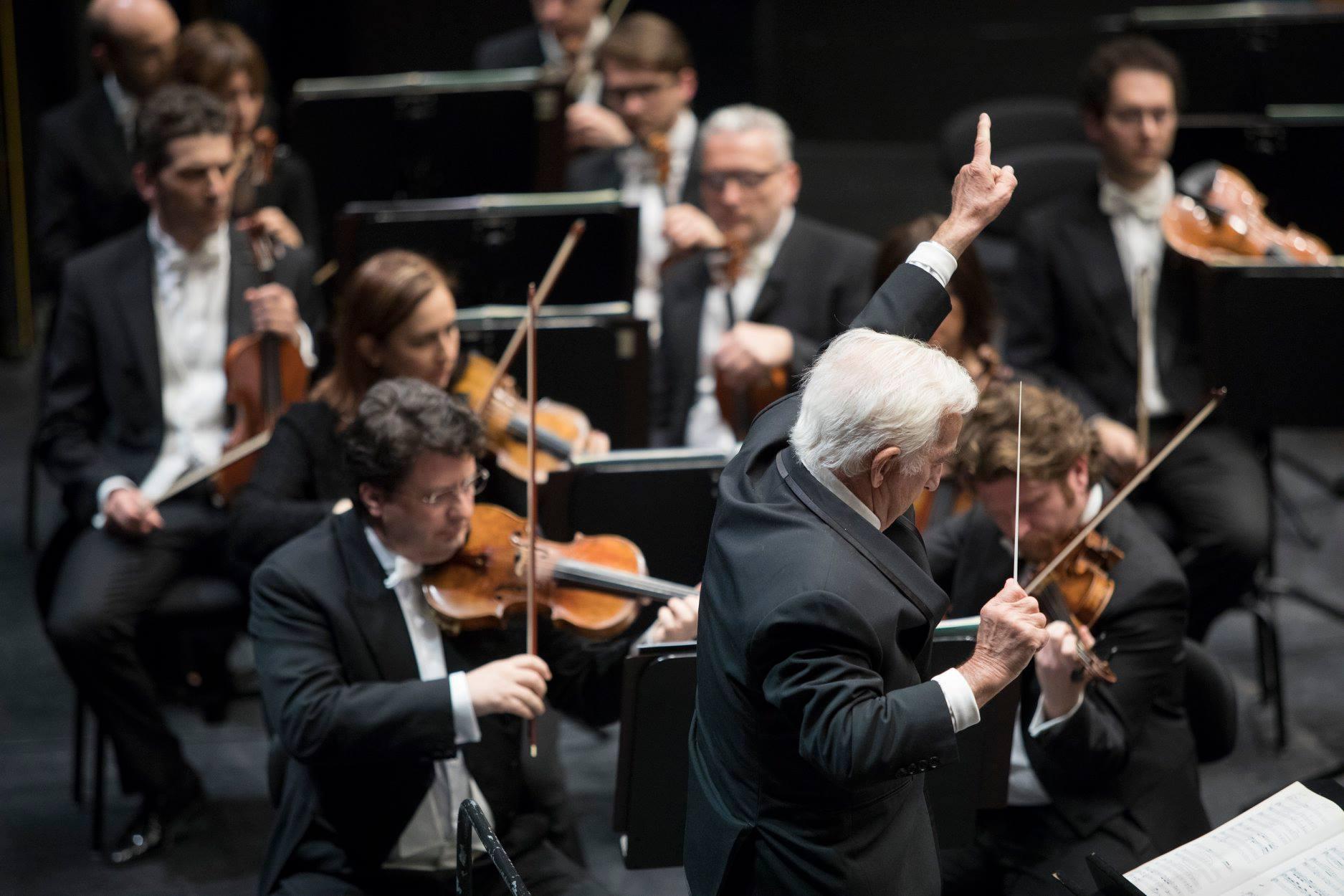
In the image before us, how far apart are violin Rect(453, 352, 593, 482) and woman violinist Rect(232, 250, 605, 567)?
0.06 metres

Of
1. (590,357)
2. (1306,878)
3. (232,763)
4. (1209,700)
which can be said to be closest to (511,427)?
(590,357)

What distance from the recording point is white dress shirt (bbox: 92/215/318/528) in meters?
3.57

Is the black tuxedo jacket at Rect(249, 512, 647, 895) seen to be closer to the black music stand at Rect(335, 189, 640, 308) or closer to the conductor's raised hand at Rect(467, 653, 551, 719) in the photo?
the conductor's raised hand at Rect(467, 653, 551, 719)

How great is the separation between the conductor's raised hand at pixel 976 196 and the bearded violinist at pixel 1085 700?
1.53 feet

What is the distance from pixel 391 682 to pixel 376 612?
0.11m

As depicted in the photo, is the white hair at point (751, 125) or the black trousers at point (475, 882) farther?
the white hair at point (751, 125)

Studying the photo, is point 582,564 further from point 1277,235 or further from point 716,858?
point 1277,235

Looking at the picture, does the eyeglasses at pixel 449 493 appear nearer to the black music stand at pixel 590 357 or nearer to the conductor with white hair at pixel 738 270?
the black music stand at pixel 590 357

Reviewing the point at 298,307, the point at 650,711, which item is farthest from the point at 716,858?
the point at 298,307

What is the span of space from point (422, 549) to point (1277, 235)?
2256 mm

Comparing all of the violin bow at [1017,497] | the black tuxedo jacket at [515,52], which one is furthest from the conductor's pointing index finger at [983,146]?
the black tuxedo jacket at [515,52]

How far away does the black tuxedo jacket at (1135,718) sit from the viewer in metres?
2.41

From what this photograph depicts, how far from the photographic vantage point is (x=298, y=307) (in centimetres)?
364

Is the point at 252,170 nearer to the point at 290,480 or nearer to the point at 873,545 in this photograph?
the point at 290,480
